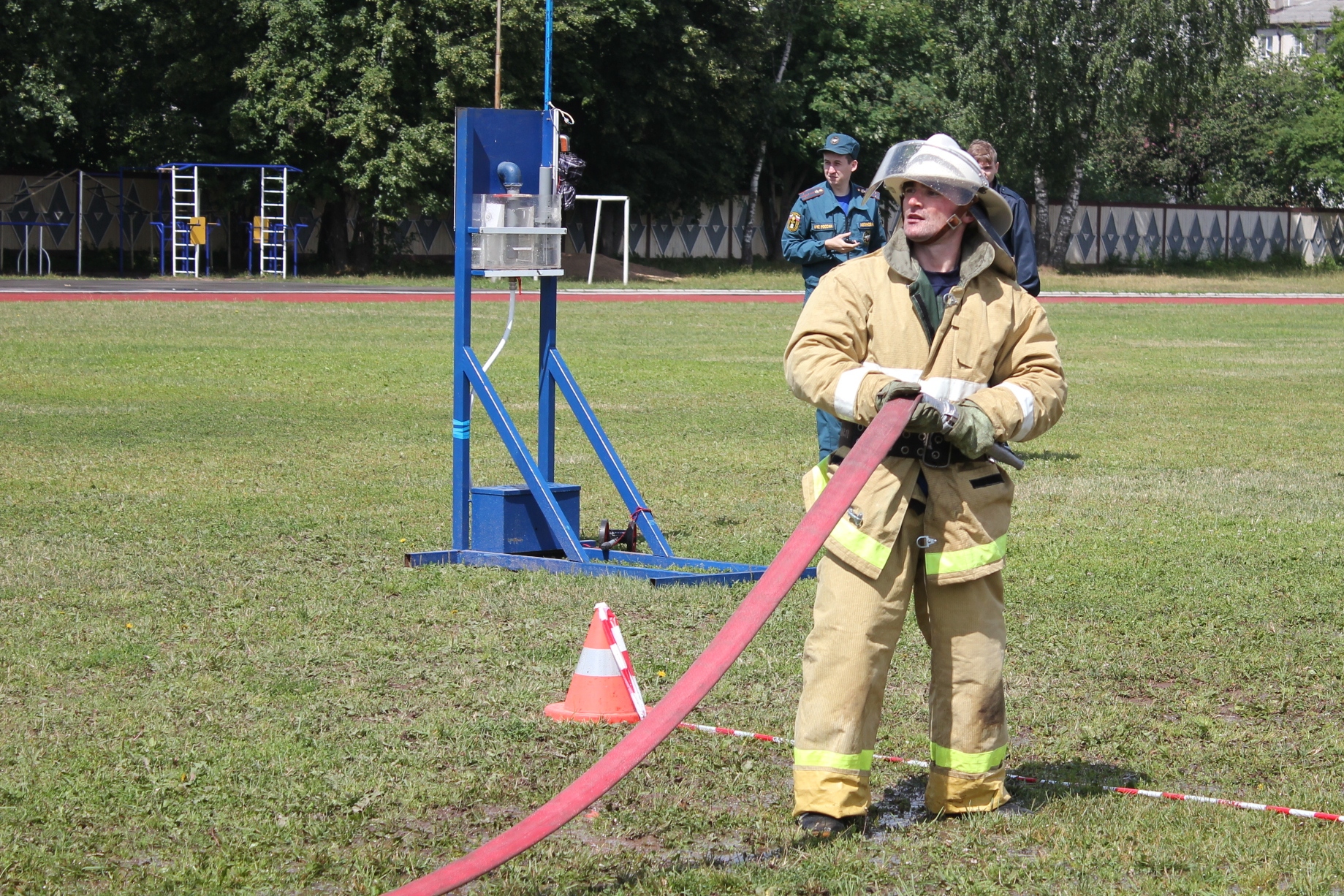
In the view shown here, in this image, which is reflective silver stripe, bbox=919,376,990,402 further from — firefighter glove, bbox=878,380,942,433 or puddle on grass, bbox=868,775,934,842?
puddle on grass, bbox=868,775,934,842

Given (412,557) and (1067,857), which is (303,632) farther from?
(1067,857)

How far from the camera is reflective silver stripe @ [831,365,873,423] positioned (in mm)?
4258

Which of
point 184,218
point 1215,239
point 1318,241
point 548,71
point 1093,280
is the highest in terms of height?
point 1318,241

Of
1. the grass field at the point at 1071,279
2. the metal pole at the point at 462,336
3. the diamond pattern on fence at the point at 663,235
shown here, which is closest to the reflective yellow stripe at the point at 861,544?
the metal pole at the point at 462,336

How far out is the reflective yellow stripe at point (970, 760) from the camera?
4.50m

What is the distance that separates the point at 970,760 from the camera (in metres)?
4.50

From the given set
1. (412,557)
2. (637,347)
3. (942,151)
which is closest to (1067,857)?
(942,151)

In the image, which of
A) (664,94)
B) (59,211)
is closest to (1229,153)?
(664,94)

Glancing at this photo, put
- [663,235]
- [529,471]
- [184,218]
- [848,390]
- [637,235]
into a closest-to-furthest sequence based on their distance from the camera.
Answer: [848,390]
[529,471]
[184,218]
[637,235]
[663,235]

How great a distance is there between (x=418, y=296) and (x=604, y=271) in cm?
1160

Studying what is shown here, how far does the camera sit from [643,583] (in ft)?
24.6

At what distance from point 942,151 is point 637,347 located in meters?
17.0

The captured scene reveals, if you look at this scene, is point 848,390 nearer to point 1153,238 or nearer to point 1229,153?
point 1153,238

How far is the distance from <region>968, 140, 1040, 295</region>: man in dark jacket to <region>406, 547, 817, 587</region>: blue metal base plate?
229 cm
